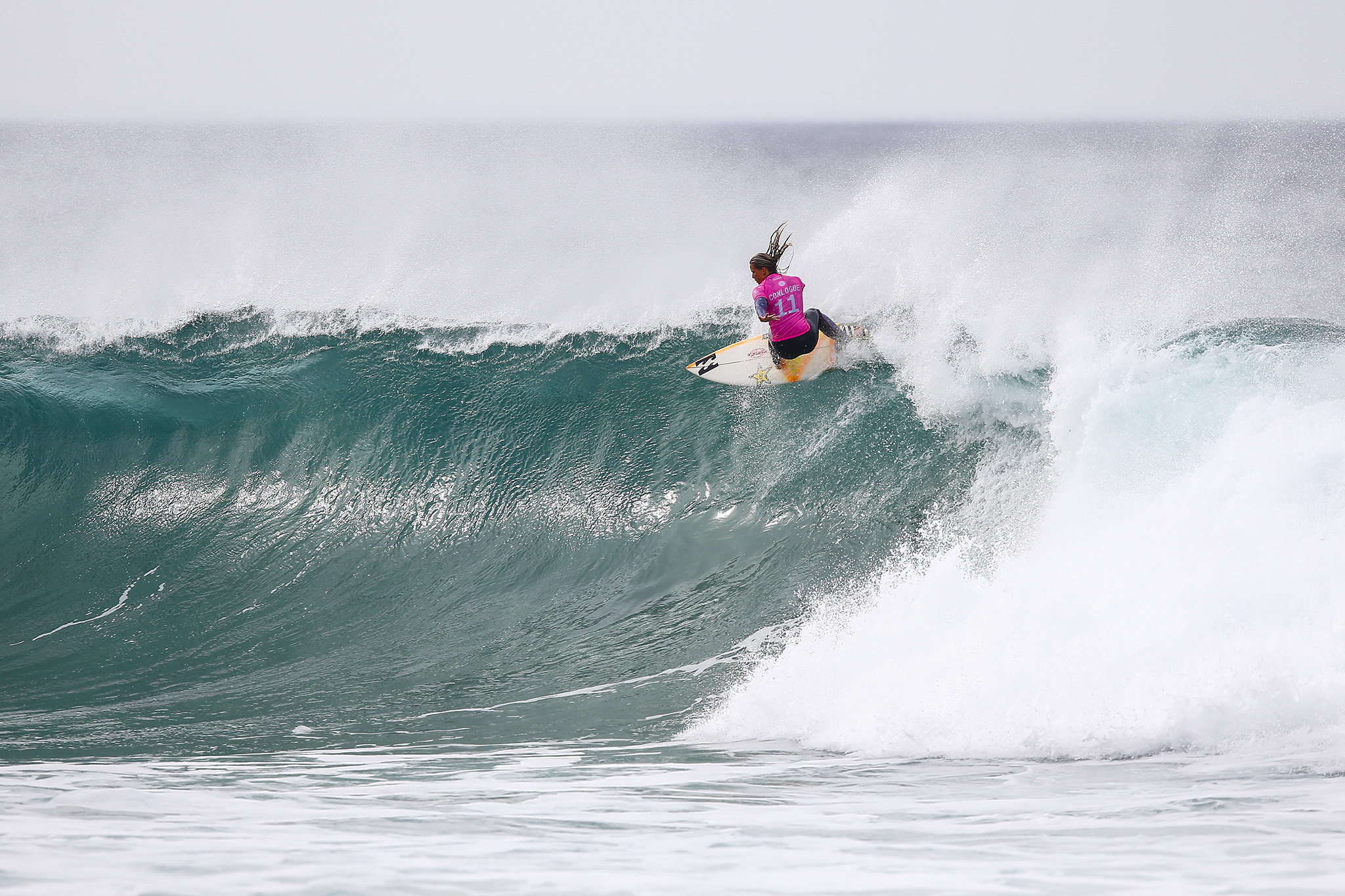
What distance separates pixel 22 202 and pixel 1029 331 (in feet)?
79.5

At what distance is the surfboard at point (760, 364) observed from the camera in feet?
23.4

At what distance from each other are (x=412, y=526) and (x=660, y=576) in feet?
7.44

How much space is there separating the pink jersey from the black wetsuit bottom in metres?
0.05

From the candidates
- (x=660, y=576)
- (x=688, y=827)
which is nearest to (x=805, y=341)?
(x=660, y=576)

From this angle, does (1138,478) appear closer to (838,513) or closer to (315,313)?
(838,513)

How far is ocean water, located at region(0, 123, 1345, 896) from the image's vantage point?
321cm

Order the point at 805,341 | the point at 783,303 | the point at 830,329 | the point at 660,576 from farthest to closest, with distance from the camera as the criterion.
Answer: the point at 830,329 → the point at 805,341 → the point at 783,303 → the point at 660,576

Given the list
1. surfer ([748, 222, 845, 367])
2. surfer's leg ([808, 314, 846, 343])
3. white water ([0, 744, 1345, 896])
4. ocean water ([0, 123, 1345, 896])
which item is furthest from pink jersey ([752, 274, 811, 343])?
white water ([0, 744, 1345, 896])

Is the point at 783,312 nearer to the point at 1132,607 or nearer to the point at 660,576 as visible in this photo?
the point at 660,576

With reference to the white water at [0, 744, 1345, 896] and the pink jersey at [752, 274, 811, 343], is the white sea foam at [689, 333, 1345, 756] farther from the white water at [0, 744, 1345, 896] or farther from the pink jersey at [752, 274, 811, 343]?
the pink jersey at [752, 274, 811, 343]

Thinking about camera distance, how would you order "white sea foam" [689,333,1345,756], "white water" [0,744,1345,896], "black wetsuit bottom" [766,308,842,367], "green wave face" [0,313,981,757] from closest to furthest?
"white water" [0,744,1345,896], "white sea foam" [689,333,1345,756], "green wave face" [0,313,981,757], "black wetsuit bottom" [766,308,842,367]

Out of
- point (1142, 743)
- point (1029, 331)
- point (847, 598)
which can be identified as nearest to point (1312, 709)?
point (1142, 743)

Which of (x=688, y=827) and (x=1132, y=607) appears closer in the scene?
(x=688, y=827)

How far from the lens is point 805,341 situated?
6.92 meters
